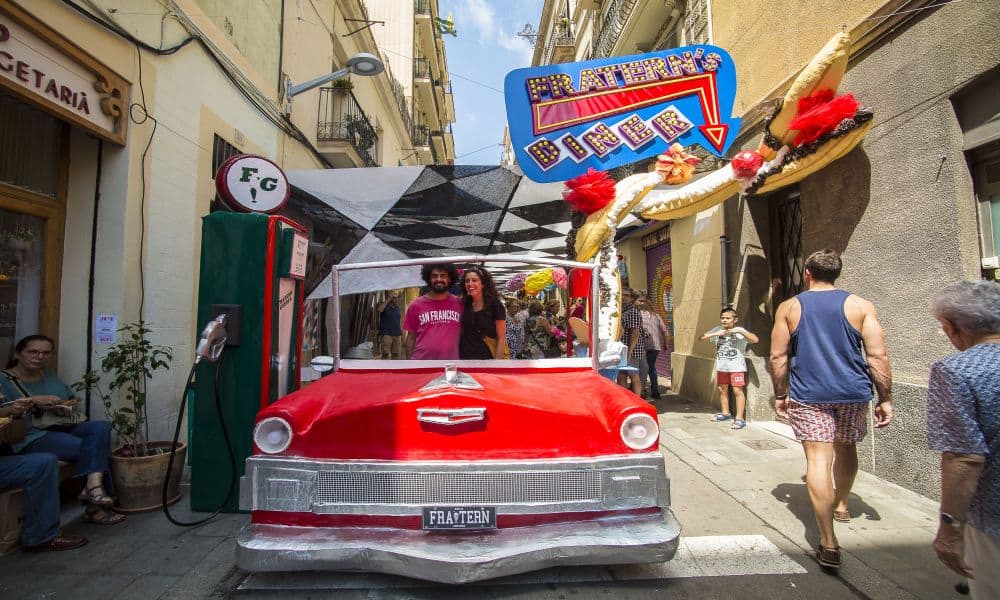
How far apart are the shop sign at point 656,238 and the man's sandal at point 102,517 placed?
947cm

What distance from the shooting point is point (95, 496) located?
363cm

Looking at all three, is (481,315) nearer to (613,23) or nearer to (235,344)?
(235,344)

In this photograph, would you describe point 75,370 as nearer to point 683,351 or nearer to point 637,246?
point 683,351

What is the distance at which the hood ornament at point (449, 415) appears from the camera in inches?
100

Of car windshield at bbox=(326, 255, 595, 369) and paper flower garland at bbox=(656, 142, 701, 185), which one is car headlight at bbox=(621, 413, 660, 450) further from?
paper flower garland at bbox=(656, 142, 701, 185)

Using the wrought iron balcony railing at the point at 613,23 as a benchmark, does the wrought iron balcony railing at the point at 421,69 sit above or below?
above

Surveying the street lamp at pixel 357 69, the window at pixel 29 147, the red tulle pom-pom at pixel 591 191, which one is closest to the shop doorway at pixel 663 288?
the red tulle pom-pom at pixel 591 191

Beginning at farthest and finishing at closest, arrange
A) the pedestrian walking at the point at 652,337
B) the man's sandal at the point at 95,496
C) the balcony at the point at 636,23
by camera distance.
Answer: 1. the balcony at the point at 636,23
2. the pedestrian walking at the point at 652,337
3. the man's sandal at the point at 95,496

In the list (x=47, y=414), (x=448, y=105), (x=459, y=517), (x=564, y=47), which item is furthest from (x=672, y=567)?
(x=448, y=105)

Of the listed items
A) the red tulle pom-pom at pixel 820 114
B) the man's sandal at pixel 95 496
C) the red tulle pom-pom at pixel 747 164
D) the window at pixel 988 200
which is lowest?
the man's sandal at pixel 95 496

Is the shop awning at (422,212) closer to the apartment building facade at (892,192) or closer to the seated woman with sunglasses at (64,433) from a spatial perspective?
the seated woman with sunglasses at (64,433)

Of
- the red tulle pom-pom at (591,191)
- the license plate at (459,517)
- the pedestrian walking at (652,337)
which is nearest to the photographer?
the license plate at (459,517)

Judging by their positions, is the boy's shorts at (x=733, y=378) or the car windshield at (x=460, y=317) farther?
the boy's shorts at (x=733, y=378)

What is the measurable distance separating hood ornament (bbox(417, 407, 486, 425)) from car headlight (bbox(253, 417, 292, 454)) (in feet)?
2.30
